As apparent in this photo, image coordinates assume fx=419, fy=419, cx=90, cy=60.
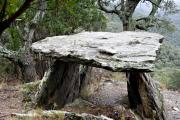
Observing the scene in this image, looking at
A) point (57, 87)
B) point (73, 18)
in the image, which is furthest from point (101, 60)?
point (73, 18)

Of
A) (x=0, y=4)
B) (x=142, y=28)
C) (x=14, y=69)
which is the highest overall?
(x=0, y=4)

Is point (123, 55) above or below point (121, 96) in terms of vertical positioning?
above

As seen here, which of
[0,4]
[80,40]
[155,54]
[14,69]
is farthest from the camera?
[14,69]

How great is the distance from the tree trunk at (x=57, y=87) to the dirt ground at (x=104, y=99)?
1.62 feet

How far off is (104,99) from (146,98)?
4.16 feet

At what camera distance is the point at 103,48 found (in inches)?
301

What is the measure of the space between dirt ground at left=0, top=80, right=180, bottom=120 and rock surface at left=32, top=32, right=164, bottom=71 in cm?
122

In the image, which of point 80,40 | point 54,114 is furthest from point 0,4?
point 80,40

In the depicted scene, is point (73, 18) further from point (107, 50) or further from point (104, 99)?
point (107, 50)

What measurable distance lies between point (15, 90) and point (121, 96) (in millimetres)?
2495

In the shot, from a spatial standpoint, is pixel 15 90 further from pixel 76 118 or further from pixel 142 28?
pixel 142 28

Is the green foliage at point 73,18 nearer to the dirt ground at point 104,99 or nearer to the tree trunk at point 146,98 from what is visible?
the dirt ground at point 104,99

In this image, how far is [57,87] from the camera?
28.1 ft

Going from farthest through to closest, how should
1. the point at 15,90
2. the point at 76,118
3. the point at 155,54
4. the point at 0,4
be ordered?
the point at 15,90
the point at 155,54
the point at 76,118
the point at 0,4
